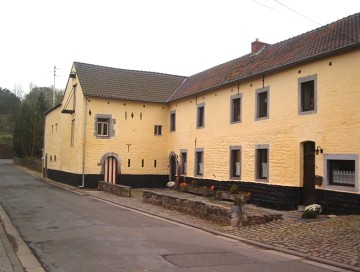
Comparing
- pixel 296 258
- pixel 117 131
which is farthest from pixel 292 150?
pixel 117 131

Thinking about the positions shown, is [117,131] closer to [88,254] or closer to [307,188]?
[307,188]

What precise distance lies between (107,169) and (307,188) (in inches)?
618

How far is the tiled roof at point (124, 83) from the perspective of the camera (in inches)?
1175

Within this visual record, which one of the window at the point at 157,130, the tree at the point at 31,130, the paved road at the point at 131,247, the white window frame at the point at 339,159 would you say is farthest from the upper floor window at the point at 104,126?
the tree at the point at 31,130

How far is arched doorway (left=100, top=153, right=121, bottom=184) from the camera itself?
2930 cm

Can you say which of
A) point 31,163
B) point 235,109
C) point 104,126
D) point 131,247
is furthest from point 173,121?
point 31,163

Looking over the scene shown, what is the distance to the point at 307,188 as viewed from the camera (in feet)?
58.1

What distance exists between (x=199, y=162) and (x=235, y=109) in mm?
5146

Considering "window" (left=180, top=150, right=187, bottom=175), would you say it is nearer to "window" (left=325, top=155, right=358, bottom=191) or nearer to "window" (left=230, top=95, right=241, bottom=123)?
"window" (left=230, top=95, right=241, bottom=123)

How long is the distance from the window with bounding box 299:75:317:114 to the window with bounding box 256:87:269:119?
8.18 feet

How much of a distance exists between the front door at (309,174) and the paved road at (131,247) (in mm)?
6630

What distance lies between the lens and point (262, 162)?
20469 mm

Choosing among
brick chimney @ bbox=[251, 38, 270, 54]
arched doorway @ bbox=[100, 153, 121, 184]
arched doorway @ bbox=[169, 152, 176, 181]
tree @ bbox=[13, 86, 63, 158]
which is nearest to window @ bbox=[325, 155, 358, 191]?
brick chimney @ bbox=[251, 38, 270, 54]

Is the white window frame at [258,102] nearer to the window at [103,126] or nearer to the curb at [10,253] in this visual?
the window at [103,126]
